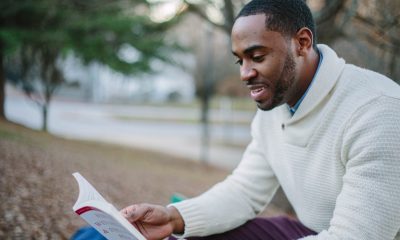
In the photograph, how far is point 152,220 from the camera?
2.00 meters

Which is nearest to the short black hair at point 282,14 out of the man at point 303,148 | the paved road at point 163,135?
the man at point 303,148

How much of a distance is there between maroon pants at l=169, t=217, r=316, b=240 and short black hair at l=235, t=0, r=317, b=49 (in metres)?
1.00

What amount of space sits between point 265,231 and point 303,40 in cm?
100

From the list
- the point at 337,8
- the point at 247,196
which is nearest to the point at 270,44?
the point at 247,196

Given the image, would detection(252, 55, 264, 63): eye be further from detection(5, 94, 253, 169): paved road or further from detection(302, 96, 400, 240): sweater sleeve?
detection(5, 94, 253, 169): paved road

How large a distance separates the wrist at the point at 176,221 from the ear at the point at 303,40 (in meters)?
0.94

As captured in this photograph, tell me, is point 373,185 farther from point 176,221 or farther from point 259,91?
point 176,221

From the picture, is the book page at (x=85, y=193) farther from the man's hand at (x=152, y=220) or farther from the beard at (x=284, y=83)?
the beard at (x=284, y=83)

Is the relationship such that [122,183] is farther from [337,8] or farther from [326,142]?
[326,142]

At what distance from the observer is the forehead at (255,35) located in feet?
6.05

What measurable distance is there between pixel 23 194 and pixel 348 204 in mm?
2933

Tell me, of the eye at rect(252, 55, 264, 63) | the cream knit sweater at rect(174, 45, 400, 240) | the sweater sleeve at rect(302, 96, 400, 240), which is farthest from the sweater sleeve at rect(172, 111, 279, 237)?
the sweater sleeve at rect(302, 96, 400, 240)

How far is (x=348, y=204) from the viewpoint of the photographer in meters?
1.60

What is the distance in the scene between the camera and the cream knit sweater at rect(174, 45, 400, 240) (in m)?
1.57
